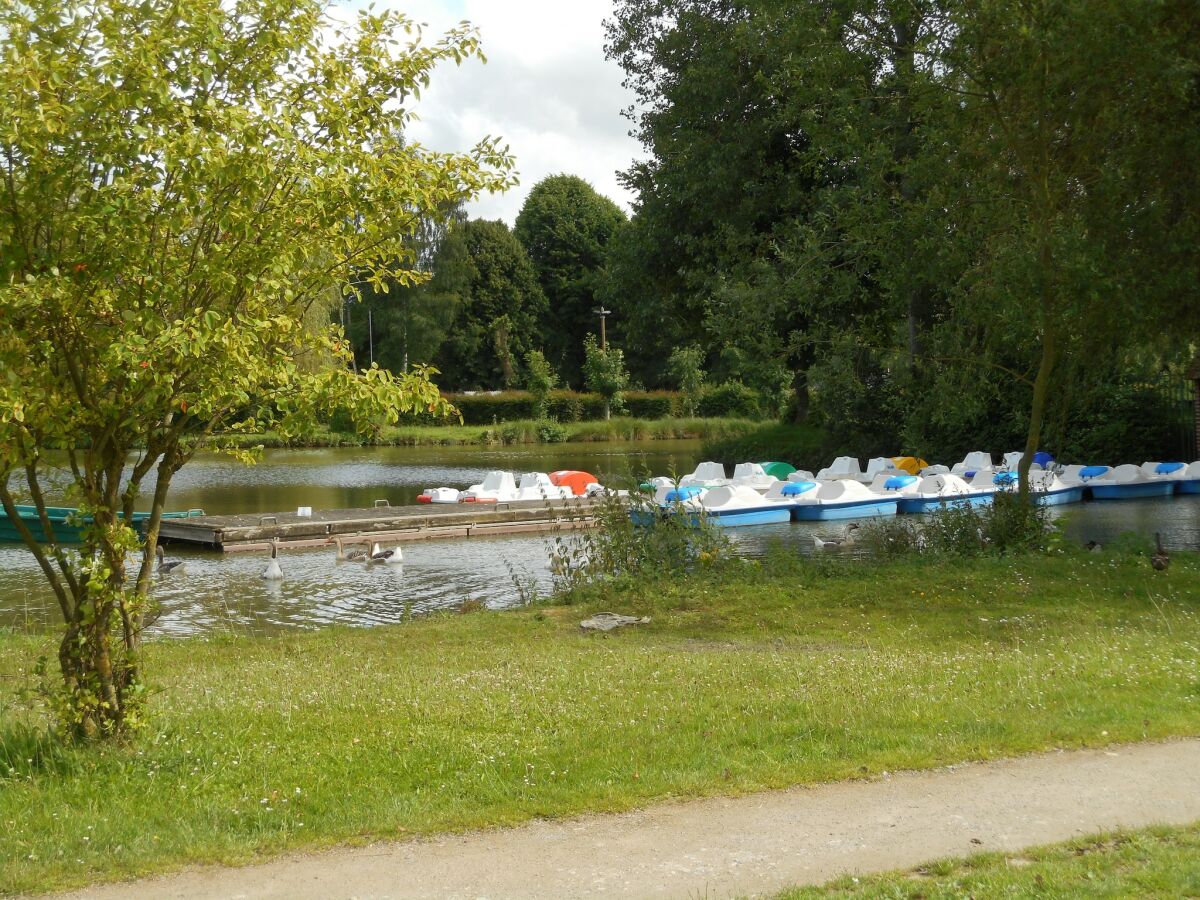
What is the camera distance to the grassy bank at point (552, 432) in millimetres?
64625

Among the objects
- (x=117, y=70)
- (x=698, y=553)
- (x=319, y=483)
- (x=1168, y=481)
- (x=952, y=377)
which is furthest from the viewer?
(x=319, y=483)

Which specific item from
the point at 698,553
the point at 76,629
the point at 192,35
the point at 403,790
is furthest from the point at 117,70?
the point at 698,553

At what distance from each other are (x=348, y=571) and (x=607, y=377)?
168 feet

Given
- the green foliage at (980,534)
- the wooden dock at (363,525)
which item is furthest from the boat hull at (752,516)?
the green foliage at (980,534)

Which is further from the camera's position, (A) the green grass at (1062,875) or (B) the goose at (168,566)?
(B) the goose at (168,566)

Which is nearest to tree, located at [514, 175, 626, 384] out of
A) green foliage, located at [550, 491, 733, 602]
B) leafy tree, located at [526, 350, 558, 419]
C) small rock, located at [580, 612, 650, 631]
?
leafy tree, located at [526, 350, 558, 419]

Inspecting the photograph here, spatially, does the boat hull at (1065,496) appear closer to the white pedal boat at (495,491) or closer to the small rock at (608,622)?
the white pedal boat at (495,491)

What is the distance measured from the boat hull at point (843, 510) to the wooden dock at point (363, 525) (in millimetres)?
5359

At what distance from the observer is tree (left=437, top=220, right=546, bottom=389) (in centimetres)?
8319

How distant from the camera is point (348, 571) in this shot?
21.0 meters

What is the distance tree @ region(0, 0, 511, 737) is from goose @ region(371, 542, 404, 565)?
49.6 ft

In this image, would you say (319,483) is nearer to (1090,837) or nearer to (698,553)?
(698,553)

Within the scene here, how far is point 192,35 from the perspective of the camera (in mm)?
5809

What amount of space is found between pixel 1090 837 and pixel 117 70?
231 inches
